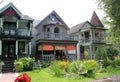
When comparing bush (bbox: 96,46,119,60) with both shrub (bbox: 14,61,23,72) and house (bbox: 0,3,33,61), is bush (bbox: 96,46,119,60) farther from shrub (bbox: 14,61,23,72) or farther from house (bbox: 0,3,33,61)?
shrub (bbox: 14,61,23,72)

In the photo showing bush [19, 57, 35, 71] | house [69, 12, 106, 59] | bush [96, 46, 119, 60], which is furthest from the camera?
house [69, 12, 106, 59]

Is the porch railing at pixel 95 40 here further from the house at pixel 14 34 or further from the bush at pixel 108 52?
the house at pixel 14 34

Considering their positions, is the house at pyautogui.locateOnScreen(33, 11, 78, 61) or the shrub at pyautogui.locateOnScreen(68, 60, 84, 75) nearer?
the shrub at pyautogui.locateOnScreen(68, 60, 84, 75)

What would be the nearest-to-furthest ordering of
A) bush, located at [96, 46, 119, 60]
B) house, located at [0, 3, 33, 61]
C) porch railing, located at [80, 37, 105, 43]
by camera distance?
bush, located at [96, 46, 119, 60]
house, located at [0, 3, 33, 61]
porch railing, located at [80, 37, 105, 43]

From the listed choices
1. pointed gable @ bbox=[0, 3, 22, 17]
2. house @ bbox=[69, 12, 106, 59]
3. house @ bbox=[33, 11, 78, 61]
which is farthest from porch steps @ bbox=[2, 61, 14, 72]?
house @ bbox=[69, 12, 106, 59]

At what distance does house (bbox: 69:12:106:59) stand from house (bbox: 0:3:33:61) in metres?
10.7

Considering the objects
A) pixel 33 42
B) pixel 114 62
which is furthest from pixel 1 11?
pixel 114 62

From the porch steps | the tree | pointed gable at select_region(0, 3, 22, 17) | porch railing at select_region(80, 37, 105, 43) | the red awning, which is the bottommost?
the porch steps

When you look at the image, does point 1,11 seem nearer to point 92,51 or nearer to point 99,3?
point 99,3

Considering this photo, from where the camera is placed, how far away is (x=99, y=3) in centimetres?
2166

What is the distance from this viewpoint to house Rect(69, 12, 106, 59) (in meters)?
40.5

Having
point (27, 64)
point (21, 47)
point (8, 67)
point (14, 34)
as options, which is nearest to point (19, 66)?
point (27, 64)

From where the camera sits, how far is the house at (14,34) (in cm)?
2955

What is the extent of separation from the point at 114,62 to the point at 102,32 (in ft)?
52.0
